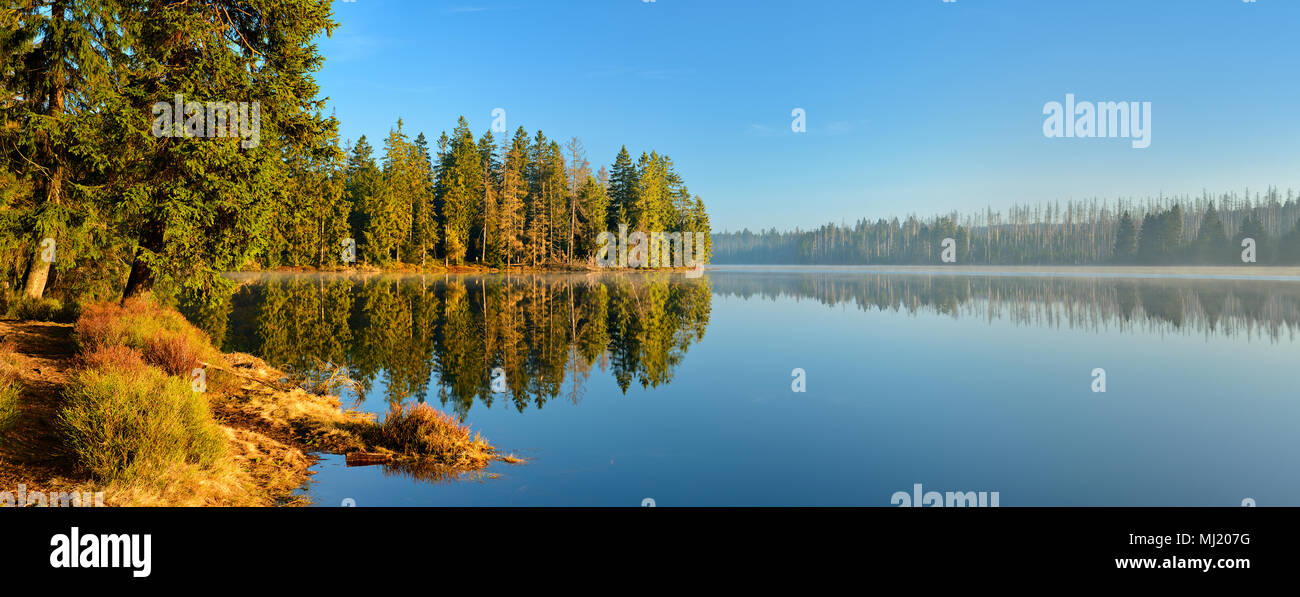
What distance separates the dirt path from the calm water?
2.91 meters

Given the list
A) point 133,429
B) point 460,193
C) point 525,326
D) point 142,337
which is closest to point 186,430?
point 133,429

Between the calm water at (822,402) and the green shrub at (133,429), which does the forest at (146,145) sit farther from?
the green shrub at (133,429)

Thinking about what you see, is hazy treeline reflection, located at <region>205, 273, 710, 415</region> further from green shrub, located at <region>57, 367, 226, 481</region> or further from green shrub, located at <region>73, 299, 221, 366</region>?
green shrub, located at <region>57, 367, 226, 481</region>

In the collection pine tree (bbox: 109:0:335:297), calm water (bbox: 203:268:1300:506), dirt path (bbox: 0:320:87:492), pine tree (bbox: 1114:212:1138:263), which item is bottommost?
calm water (bbox: 203:268:1300:506)

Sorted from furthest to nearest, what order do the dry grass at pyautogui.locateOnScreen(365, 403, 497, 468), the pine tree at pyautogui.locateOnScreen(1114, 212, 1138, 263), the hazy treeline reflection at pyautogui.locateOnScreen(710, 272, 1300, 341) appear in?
the pine tree at pyautogui.locateOnScreen(1114, 212, 1138, 263) < the hazy treeline reflection at pyautogui.locateOnScreen(710, 272, 1300, 341) < the dry grass at pyautogui.locateOnScreen(365, 403, 497, 468)

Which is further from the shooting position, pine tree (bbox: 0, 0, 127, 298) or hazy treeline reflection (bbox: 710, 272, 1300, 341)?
hazy treeline reflection (bbox: 710, 272, 1300, 341)

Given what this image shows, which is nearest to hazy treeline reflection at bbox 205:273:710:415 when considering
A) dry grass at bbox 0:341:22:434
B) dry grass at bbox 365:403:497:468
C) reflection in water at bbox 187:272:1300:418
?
reflection in water at bbox 187:272:1300:418

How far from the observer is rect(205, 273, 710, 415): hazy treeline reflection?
15.4 meters

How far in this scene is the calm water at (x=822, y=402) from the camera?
866 centimetres

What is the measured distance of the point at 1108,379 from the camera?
16469 millimetres
